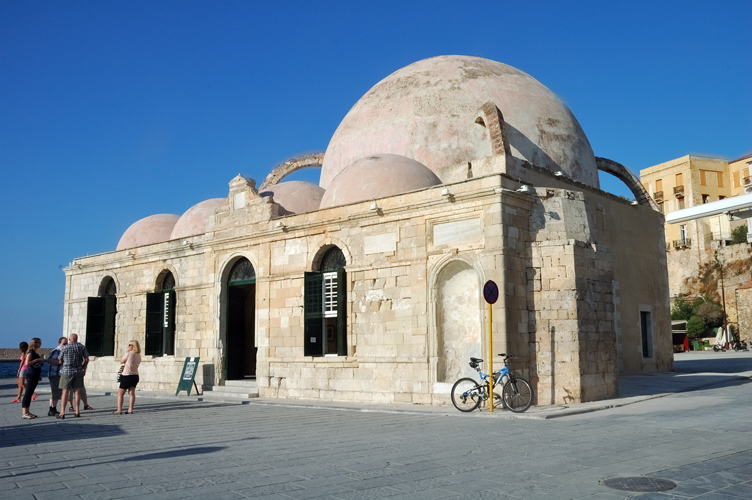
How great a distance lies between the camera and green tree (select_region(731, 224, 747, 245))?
51.9 metres

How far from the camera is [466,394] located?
472 inches

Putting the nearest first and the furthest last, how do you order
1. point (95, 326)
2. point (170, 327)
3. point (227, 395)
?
point (227, 395) → point (170, 327) → point (95, 326)

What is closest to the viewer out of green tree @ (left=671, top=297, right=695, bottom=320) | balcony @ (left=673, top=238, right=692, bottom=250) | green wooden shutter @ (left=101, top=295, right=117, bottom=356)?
green wooden shutter @ (left=101, top=295, right=117, bottom=356)

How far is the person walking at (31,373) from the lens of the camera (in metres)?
12.6

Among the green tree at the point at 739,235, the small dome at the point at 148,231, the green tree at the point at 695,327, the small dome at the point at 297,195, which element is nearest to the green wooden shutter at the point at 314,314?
the small dome at the point at 297,195

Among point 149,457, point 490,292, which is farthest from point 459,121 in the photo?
point 149,457

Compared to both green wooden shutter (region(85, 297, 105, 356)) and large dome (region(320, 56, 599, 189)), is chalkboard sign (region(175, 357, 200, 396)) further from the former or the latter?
large dome (region(320, 56, 599, 189))

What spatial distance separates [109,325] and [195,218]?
16.6ft

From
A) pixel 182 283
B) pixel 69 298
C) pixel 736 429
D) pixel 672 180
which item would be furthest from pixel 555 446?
pixel 672 180

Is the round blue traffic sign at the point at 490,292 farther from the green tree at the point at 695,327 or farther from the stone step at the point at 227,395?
the green tree at the point at 695,327

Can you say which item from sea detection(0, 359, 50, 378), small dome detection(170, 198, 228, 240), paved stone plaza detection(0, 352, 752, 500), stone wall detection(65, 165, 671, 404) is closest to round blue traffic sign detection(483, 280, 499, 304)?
stone wall detection(65, 165, 671, 404)

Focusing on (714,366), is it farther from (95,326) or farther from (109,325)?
(95,326)

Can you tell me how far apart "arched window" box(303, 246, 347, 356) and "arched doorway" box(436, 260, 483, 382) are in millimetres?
2718

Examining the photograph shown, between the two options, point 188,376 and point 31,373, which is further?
point 188,376
